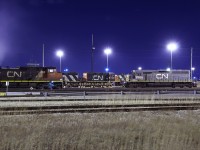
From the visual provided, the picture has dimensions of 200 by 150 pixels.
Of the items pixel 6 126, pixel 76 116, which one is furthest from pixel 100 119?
pixel 6 126

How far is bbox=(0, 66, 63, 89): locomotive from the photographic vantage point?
50.5m

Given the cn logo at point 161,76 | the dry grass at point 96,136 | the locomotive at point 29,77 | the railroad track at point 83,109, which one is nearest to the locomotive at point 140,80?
the cn logo at point 161,76

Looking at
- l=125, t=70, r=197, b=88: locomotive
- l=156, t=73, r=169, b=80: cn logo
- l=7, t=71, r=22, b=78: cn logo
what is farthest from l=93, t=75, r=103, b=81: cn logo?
l=7, t=71, r=22, b=78: cn logo

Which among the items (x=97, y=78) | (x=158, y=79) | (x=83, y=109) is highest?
(x=97, y=78)

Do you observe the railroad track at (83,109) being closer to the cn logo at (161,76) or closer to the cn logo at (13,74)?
the cn logo at (13,74)

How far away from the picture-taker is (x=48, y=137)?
35.4 feet

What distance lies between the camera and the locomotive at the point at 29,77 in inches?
1988

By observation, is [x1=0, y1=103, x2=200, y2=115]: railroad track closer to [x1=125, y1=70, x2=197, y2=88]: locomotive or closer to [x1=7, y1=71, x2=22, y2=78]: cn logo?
[x1=7, y1=71, x2=22, y2=78]: cn logo

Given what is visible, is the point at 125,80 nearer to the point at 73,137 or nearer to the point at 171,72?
the point at 171,72

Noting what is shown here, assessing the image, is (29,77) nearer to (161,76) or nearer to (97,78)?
(97,78)

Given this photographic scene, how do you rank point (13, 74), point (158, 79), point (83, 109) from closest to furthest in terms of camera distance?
point (83, 109) → point (13, 74) → point (158, 79)

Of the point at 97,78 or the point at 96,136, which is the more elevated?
the point at 97,78

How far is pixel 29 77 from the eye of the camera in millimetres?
50969

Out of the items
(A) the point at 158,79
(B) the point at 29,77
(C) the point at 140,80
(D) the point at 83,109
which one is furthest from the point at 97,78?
(D) the point at 83,109
